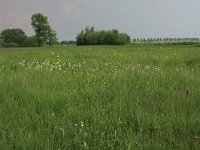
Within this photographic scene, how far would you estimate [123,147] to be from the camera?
344 cm

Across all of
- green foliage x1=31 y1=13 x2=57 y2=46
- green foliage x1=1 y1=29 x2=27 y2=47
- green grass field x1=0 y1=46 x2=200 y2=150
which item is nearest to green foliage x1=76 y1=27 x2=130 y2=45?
green foliage x1=31 y1=13 x2=57 y2=46

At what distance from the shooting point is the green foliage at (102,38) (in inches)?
3601

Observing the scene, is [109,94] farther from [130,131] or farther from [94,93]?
[130,131]

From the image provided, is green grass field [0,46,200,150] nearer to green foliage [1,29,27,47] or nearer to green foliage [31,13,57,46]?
green foliage [31,13,57,46]

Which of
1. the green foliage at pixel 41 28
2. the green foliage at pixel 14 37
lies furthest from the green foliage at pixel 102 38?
the green foliage at pixel 14 37

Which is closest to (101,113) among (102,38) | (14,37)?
(102,38)

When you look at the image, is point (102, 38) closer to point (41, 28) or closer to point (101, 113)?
point (41, 28)

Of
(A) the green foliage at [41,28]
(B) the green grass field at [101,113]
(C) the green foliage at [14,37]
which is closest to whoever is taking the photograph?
(B) the green grass field at [101,113]

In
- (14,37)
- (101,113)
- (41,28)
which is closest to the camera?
(101,113)

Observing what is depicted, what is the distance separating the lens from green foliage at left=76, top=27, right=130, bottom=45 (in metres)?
91.5

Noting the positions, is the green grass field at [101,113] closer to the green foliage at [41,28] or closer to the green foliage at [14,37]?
the green foliage at [41,28]

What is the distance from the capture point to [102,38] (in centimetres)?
9338

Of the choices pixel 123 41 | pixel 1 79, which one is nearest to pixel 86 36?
pixel 123 41

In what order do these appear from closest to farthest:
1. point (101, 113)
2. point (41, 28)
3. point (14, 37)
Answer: point (101, 113) → point (41, 28) → point (14, 37)
